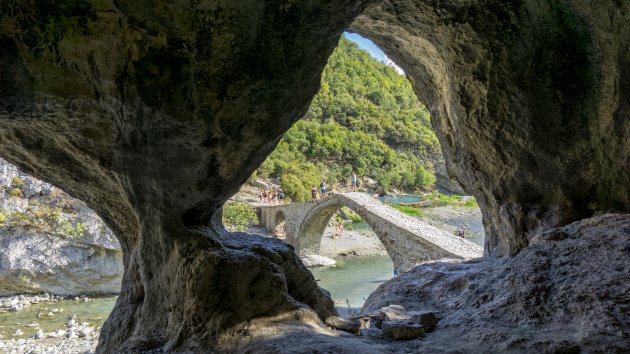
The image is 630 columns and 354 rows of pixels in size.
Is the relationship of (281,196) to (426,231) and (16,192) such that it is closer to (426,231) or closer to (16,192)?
(16,192)

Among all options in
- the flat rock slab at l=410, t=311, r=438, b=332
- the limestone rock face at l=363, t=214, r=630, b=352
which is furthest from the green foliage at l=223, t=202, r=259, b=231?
the flat rock slab at l=410, t=311, r=438, b=332

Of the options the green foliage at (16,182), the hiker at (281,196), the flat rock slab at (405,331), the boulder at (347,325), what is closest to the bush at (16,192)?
the green foliage at (16,182)

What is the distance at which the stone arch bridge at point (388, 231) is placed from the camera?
12.7 meters

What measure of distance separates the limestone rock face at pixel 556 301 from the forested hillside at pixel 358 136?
30.0 meters

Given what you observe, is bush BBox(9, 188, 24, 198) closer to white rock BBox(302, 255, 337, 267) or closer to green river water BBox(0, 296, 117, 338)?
green river water BBox(0, 296, 117, 338)

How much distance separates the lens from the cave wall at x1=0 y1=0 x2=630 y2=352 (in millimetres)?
2748

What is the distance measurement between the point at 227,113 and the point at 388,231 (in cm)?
1265

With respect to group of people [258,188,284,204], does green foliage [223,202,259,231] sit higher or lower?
lower

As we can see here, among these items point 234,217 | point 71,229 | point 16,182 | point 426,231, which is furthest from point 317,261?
point 16,182

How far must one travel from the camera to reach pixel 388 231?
14914mm

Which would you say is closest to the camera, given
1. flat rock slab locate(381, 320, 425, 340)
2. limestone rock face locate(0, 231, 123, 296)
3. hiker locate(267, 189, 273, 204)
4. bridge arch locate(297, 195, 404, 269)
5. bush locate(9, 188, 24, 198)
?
flat rock slab locate(381, 320, 425, 340)

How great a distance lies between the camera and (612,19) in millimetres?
3449

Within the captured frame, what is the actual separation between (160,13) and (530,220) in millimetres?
3956

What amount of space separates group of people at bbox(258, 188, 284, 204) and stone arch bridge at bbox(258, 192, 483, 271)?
5.43 m
